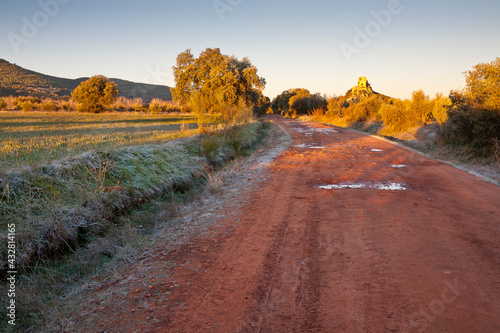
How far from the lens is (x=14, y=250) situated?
418cm

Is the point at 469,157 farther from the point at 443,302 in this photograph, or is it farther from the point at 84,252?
the point at 84,252

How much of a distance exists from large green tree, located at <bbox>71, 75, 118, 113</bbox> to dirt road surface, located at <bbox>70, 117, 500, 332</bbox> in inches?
1692

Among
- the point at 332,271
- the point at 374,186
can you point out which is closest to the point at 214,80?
the point at 374,186

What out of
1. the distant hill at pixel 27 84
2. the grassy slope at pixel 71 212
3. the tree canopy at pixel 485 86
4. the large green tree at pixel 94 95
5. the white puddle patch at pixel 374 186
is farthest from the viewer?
the distant hill at pixel 27 84

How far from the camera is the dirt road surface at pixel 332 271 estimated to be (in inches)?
106

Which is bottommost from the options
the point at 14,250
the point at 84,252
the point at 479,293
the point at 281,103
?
the point at 84,252

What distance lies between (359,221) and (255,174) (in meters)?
4.56

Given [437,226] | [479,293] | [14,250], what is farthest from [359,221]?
[14,250]

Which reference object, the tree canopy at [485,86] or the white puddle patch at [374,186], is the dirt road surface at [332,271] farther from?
the tree canopy at [485,86]

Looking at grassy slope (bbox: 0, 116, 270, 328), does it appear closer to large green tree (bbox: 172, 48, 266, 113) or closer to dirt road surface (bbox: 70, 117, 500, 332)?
dirt road surface (bbox: 70, 117, 500, 332)

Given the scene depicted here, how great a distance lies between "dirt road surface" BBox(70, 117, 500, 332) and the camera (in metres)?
2.69

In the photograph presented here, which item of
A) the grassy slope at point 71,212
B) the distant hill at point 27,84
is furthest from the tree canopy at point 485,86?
the distant hill at point 27,84

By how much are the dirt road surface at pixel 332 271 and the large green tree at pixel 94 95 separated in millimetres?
42981

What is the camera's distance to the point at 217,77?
1141 inches
